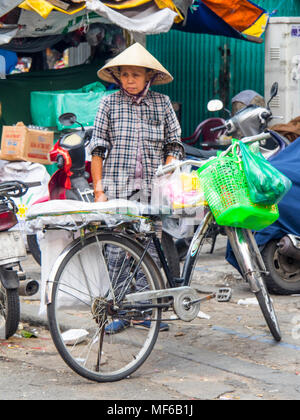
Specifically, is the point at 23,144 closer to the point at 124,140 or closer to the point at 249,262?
the point at 124,140

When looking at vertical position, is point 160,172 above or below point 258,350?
above

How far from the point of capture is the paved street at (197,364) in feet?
13.6

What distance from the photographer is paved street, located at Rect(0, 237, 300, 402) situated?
415 centimetres

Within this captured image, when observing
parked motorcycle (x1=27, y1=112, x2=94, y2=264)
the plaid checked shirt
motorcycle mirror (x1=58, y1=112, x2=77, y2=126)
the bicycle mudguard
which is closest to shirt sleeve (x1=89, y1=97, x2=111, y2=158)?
the plaid checked shirt

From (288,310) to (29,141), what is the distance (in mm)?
3930

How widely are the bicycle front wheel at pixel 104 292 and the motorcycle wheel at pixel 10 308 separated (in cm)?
67

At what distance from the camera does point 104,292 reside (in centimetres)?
446

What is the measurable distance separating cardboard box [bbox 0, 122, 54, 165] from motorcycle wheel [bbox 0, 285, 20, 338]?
11.8 ft

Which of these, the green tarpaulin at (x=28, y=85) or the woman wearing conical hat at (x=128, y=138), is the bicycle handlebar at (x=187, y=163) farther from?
the green tarpaulin at (x=28, y=85)

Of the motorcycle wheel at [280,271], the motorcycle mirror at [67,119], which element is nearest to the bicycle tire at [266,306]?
the motorcycle wheel at [280,271]

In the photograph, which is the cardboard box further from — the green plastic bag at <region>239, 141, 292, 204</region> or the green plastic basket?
the green plastic bag at <region>239, 141, 292, 204</region>
